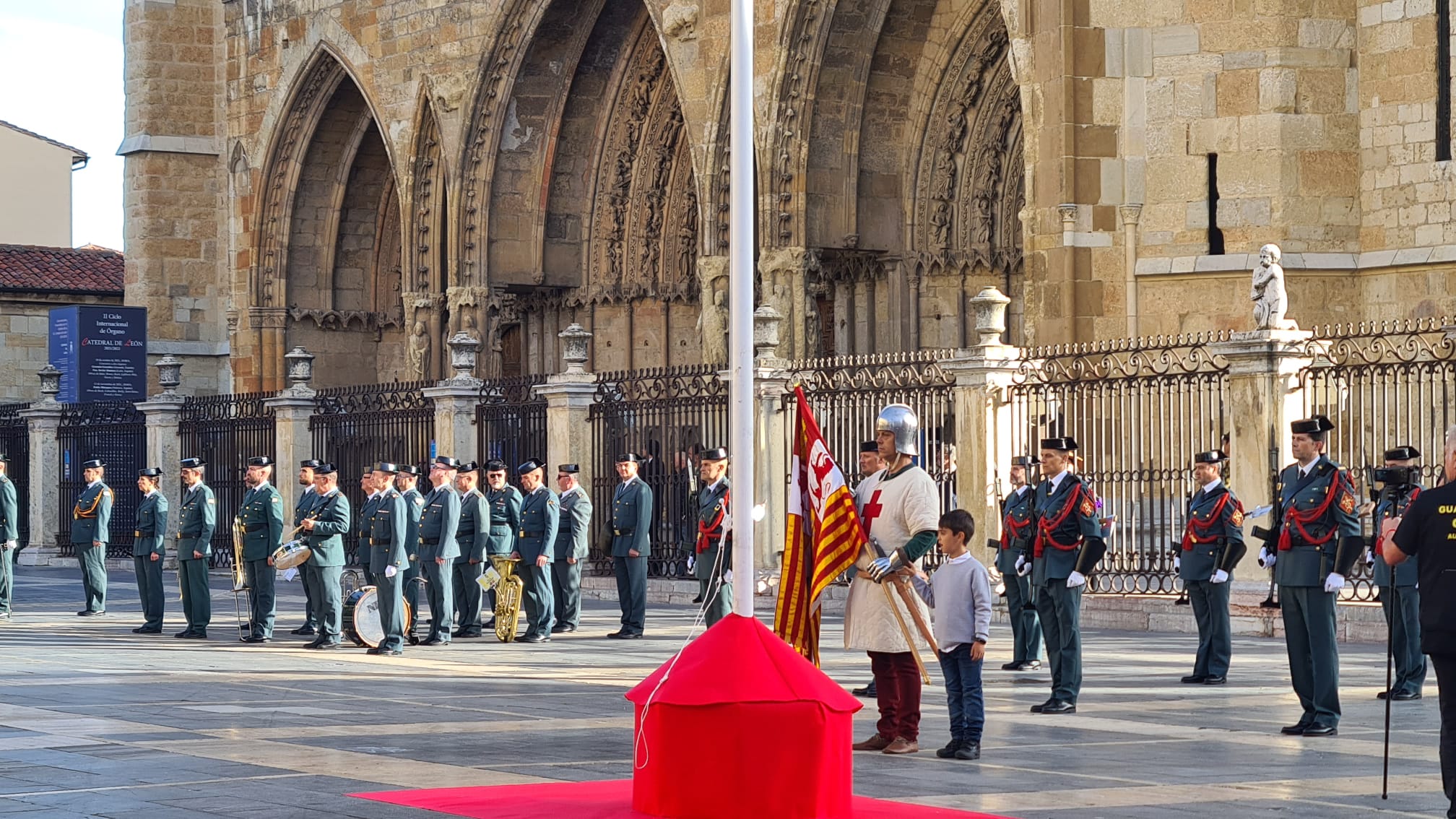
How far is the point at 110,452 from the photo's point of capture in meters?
29.8

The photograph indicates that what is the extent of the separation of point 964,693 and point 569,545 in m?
8.41

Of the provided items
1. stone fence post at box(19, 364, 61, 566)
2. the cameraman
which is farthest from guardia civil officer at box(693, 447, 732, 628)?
stone fence post at box(19, 364, 61, 566)

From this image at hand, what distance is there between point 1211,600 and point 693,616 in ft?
23.0

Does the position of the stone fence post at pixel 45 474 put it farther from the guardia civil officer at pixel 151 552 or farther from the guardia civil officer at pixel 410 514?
the guardia civil officer at pixel 410 514

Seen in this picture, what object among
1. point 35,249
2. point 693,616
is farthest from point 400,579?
point 35,249

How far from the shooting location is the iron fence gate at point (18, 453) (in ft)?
104

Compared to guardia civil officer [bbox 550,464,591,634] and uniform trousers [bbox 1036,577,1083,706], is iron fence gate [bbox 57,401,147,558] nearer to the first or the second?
guardia civil officer [bbox 550,464,591,634]

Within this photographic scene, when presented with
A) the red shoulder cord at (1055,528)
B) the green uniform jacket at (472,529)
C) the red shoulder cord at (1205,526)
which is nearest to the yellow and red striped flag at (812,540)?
the red shoulder cord at (1055,528)

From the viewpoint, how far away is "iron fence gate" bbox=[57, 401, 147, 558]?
2959 centimetres

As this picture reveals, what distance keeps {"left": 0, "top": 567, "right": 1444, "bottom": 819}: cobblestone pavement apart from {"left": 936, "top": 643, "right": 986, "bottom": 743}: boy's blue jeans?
0.20 meters

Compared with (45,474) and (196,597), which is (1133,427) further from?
(45,474)

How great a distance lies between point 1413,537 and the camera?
27.5 ft

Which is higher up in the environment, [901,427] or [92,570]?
[901,427]

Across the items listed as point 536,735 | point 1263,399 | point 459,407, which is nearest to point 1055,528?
point 536,735
